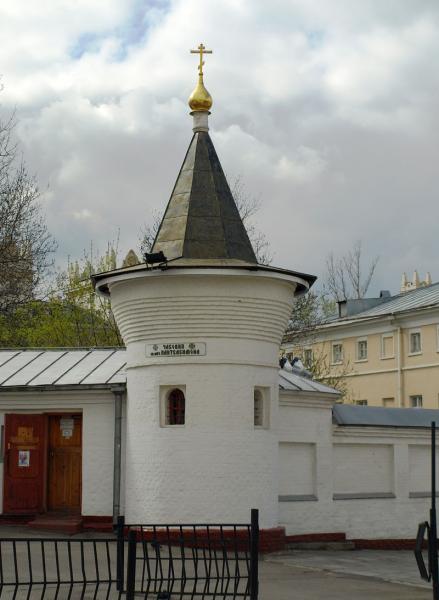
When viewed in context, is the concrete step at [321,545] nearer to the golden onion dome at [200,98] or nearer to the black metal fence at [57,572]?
the black metal fence at [57,572]

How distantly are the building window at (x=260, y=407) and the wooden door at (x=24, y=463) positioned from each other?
14.2 ft

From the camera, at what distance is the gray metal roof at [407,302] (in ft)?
166

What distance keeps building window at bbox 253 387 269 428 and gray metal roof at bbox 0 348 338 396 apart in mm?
958

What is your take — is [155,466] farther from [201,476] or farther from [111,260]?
[111,260]

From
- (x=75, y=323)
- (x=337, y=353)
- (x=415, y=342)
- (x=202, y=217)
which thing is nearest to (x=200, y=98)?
(x=202, y=217)

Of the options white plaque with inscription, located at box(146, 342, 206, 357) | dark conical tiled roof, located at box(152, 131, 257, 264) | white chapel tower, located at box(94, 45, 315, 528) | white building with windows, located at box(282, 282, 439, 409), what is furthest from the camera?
white building with windows, located at box(282, 282, 439, 409)

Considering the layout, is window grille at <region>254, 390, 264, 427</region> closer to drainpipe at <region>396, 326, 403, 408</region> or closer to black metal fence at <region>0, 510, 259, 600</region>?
black metal fence at <region>0, 510, 259, 600</region>

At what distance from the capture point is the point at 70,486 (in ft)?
66.8

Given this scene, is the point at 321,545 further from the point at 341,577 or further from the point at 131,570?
the point at 131,570

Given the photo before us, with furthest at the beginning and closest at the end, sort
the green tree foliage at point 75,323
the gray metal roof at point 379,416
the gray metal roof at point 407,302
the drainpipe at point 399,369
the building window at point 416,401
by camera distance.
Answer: the drainpipe at point 399,369 < the gray metal roof at point 407,302 < the building window at point 416,401 < the green tree foliage at point 75,323 < the gray metal roof at point 379,416

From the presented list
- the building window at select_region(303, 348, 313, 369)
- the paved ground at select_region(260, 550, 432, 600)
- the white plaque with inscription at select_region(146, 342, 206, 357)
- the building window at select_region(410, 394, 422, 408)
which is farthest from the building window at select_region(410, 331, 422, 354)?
the white plaque with inscription at select_region(146, 342, 206, 357)

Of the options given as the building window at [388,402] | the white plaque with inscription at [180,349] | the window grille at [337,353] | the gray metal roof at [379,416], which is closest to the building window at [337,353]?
the window grille at [337,353]

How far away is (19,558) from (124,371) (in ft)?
18.6

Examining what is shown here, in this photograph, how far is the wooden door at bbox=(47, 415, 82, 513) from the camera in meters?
20.4
